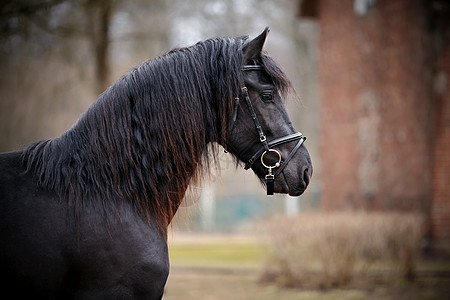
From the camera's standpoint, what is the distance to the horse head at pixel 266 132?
314cm

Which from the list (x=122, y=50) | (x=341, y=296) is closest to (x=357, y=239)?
(x=341, y=296)

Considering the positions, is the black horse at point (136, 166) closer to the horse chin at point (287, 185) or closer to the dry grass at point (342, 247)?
the horse chin at point (287, 185)

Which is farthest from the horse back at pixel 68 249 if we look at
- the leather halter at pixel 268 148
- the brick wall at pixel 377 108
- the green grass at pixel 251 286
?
the brick wall at pixel 377 108

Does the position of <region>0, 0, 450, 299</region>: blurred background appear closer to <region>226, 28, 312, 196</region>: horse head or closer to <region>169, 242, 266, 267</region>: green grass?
<region>169, 242, 266, 267</region>: green grass

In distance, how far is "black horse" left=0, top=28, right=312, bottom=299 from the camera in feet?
8.80

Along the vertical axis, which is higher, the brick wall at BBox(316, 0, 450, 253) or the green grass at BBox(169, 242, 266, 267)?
the brick wall at BBox(316, 0, 450, 253)

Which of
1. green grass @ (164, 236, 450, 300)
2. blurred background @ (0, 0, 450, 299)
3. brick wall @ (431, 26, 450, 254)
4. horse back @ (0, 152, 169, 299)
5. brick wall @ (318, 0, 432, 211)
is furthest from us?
brick wall @ (318, 0, 432, 211)

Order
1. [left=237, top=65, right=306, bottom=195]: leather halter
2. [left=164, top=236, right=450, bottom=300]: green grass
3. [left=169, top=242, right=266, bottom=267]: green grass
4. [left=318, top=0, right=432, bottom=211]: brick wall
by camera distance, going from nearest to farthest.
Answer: [left=237, top=65, right=306, bottom=195]: leather halter
[left=164, top=236, right=450, bottom=300]: green grass
[left=318, top=0, right=432, bottom=211]: brick wall
[left=169, top=242, right=266, bottom=267]: green grass

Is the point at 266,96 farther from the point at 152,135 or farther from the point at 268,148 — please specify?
the point at 152,135

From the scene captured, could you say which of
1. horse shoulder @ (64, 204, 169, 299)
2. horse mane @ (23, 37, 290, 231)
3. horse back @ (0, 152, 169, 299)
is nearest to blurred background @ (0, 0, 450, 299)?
horse mane @ (23, 37, 290, 231)

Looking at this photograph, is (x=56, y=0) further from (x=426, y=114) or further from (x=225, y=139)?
(x=426, y=114)

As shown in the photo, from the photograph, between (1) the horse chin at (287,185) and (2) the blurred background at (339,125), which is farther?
Answer: (2) the blurred background at (339,125)

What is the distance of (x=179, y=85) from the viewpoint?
307 centimetres

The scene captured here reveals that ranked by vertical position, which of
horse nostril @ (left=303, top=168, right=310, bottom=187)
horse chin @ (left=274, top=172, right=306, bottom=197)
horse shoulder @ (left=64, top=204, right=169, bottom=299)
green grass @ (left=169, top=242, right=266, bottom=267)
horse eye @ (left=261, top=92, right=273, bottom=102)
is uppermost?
horse eye @ (left=261, top=92, right=273, bottom=102)
